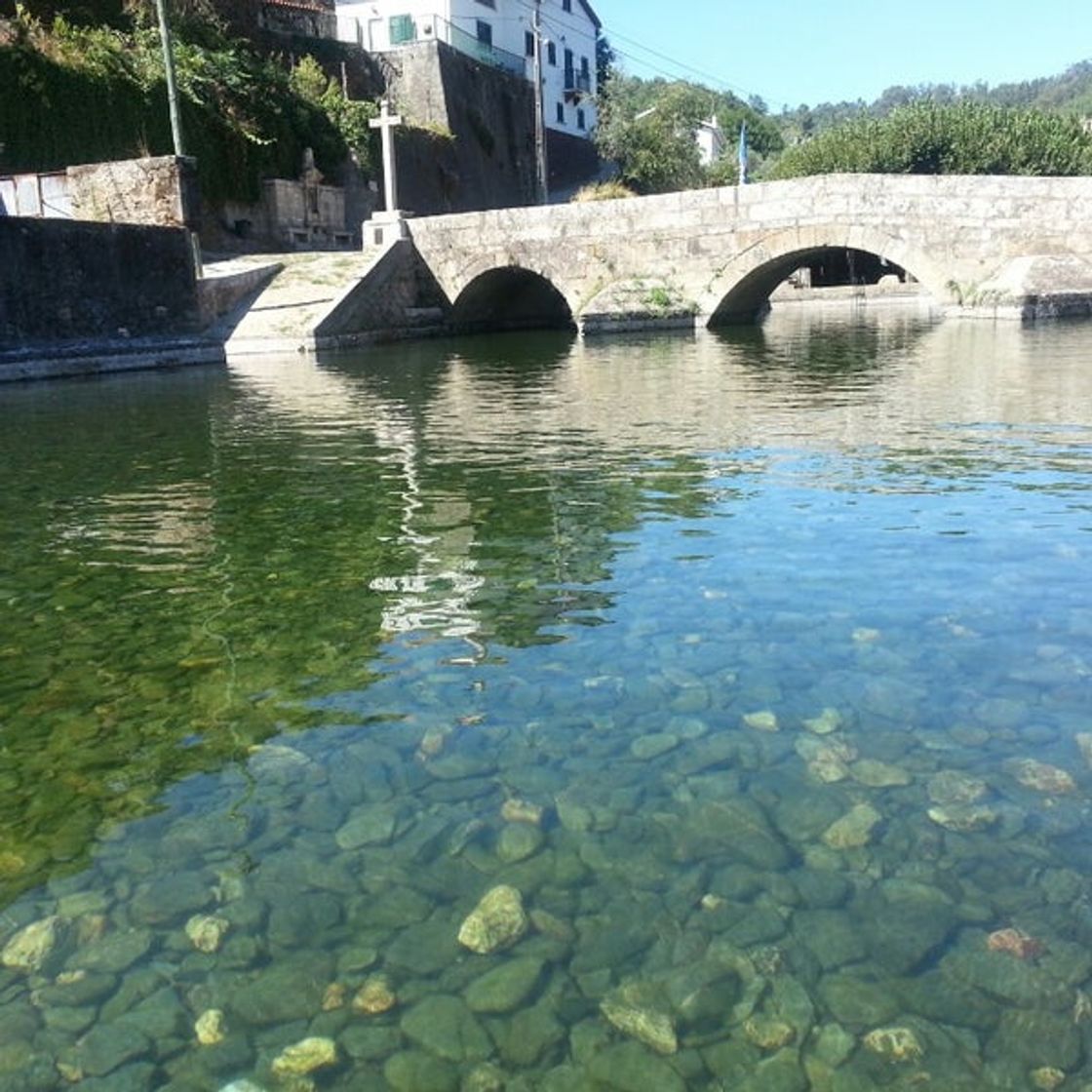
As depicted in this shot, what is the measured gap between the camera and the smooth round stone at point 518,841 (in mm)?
2986

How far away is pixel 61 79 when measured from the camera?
25891 millimetres

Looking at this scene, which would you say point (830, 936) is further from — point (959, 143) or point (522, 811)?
point (959, 143)

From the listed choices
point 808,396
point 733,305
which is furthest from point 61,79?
point 808,396

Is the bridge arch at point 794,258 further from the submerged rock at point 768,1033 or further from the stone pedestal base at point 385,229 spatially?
the submerged rock at point 768,1033

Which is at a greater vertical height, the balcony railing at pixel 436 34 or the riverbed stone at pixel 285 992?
the balcony railing at pixel 436 34

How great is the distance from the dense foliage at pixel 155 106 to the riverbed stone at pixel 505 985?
27.6 metres

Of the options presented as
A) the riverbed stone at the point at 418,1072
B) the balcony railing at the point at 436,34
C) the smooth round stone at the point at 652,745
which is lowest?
the riverbed stone at the point at 418,1072

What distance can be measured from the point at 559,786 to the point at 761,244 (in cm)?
2189

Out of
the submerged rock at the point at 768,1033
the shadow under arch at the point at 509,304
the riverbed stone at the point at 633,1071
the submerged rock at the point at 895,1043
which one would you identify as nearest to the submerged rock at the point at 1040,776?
the submerged rock at the point at 895,1043

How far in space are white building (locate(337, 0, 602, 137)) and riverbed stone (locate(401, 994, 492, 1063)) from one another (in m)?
44.7

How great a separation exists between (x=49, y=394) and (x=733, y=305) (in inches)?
658

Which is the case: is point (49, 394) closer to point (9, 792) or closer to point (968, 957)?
point (9, 792)

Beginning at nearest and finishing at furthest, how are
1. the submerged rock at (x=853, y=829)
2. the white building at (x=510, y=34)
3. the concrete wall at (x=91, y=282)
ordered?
the submerged rock at (x=853, y=829) → the concrete wall at (x=91, y=282) → the white building at (x=510, y=34)

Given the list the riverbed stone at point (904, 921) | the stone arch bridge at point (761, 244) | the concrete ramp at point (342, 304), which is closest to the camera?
→ the riverbed stone at point (904, 921)
